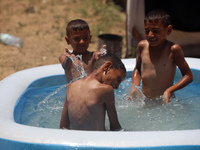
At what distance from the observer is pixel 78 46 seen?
3.12 meters

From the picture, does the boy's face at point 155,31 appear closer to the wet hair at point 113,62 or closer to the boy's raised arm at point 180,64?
the boy's raised arm at point 180,64

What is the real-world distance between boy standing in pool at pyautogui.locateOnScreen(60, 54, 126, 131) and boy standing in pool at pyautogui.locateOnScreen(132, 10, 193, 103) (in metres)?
0.82

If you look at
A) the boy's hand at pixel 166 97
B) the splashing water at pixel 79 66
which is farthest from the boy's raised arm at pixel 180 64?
the splashing water at pixel 79 66

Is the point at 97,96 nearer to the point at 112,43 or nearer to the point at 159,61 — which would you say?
the point at 159,61

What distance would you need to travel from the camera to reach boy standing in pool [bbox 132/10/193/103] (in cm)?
295

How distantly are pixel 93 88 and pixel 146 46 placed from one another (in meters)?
1.18

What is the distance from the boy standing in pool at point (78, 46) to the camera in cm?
305

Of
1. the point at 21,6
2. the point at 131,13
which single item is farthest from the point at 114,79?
the point at 21,6

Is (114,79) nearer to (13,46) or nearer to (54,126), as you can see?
(54,126)

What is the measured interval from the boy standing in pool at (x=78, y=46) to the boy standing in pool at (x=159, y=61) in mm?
480

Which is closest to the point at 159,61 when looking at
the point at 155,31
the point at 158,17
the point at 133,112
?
the point at 155,31

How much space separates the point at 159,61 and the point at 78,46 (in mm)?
795

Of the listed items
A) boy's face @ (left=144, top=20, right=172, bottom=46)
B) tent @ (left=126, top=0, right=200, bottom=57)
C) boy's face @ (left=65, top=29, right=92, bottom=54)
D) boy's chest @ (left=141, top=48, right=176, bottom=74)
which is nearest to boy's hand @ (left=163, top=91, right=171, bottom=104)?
boy's chest @ (left=141, top=48, right=176, bottom=74)

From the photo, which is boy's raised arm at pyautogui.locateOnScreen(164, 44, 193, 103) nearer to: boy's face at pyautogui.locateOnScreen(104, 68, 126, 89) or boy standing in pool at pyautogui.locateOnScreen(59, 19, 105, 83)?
boy standing in pool at pyautogui.locateOnScreen(59, 19, 105, 83)
